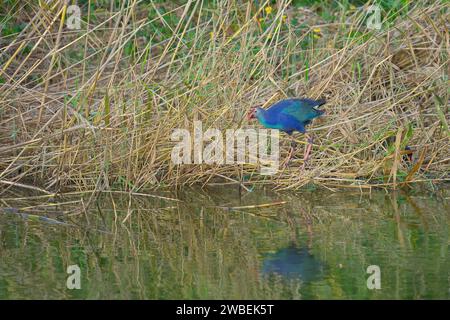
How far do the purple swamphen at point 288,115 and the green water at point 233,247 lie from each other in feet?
1.31

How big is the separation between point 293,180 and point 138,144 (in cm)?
90

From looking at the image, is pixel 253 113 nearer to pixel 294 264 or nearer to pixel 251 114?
pixel 251 114

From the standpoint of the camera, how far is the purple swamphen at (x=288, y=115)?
17.3ft

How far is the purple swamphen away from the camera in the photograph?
17.3 feet

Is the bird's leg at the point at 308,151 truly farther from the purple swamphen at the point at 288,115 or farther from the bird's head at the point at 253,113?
the bird's head at the point at 253,113

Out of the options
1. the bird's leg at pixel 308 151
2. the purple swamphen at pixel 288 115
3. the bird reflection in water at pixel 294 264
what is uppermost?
the purple swamphen at pixel 288 115

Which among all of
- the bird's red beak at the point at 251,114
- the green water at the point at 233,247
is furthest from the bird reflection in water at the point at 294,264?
the bird's red beak at the point at 251,114

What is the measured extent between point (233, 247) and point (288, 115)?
1.12 m

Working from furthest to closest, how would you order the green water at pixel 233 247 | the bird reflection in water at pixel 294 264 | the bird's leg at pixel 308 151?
the bird's leg at pixel 308 151, the bird reflection in water at pixel 294 264, the green water at pixel 233 247

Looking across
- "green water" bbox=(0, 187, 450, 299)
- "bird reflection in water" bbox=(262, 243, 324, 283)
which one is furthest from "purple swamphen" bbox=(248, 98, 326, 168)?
"bird reflection in water" bbox=(262, 243, 324, 283)

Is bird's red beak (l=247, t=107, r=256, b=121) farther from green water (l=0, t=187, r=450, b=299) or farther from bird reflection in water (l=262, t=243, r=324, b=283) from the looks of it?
bird reflection in water (l=262, t=243, r=324, b=283)

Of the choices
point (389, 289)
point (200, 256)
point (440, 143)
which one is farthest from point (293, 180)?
point (389, 289)
